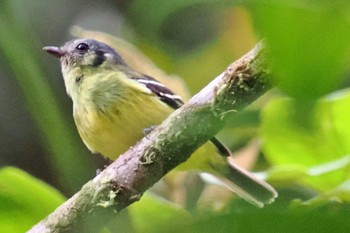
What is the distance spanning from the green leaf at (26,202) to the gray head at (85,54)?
81 centimetres

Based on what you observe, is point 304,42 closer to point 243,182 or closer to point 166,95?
point 166,95

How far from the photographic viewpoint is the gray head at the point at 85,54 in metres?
1.58

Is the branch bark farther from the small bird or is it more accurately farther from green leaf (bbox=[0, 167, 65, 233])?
the small bird

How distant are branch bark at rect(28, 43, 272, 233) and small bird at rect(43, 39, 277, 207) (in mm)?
513

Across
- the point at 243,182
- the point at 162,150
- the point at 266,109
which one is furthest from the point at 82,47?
the point at 162,150

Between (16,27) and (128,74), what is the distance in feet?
3.93

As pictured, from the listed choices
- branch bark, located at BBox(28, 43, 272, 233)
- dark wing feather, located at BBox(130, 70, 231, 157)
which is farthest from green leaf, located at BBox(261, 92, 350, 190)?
dark wing feather, located at BBox(130, 70, 231, 157)

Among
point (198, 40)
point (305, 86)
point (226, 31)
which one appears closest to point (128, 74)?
point (226, 31)

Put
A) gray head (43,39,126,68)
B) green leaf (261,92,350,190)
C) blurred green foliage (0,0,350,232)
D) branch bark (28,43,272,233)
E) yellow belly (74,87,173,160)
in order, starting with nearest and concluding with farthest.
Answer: blurred green foliage (0,0,350,232) → branch bark (28,43,272,233) → green leaf (261,92,350,190) → yellow belly (74,87,173,160) → gray head (43,39,126,68)

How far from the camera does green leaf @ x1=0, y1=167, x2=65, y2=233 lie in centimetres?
66

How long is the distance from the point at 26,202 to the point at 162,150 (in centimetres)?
16

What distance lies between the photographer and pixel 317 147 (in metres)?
1.02

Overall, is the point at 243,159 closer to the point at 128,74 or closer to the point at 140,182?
the point at 128,74

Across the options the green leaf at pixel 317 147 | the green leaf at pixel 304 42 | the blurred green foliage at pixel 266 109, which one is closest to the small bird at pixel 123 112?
the green leaf at pixel 317 147
